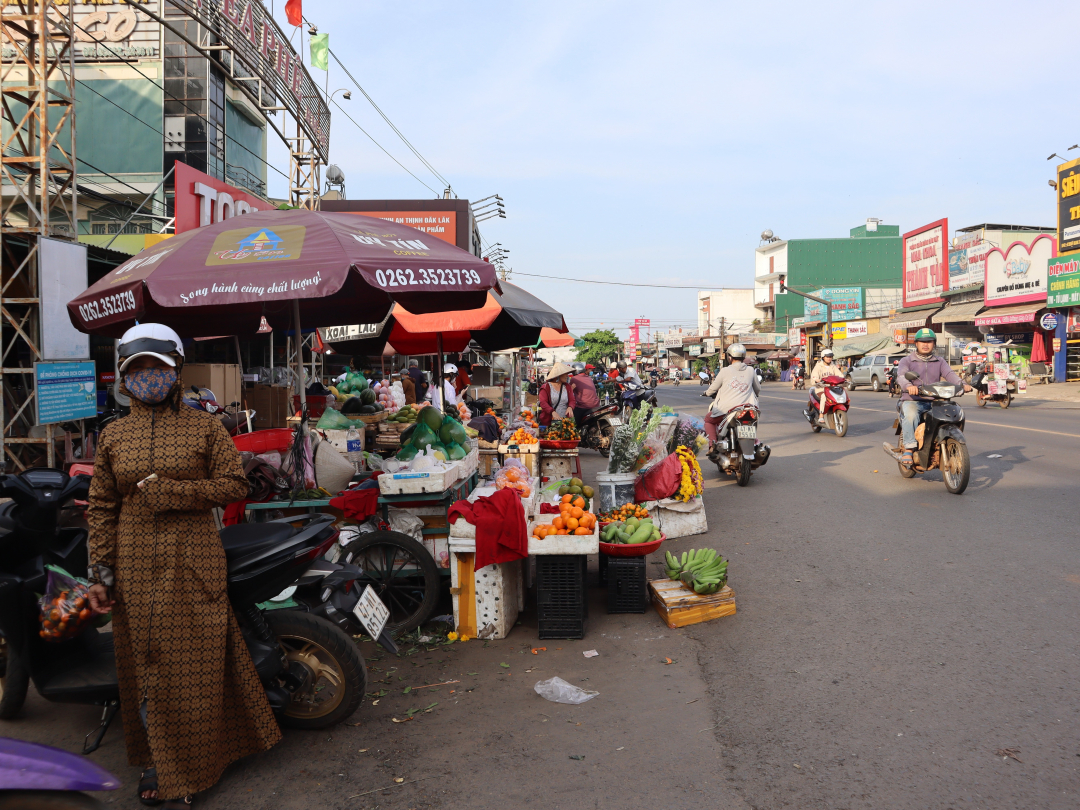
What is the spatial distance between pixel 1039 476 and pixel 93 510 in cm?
1095

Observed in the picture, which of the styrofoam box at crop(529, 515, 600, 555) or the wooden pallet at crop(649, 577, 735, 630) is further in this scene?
the wooden pallet at crop(649, 577, 735, 630)

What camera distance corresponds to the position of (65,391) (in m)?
9.46

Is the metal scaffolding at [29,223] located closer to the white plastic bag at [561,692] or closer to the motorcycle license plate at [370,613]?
the motorcycle license plate at [370,613]

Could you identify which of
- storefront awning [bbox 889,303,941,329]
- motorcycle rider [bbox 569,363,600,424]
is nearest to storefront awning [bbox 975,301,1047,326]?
storefront awning [bbox 889,303,941,329]

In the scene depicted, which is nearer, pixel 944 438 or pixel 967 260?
pixel 944 438

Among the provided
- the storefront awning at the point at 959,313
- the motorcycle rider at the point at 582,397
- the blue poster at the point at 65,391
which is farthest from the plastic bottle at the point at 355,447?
the storefront awning at the point at 959,313

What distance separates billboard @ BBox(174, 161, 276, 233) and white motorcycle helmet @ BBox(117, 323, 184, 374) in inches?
316

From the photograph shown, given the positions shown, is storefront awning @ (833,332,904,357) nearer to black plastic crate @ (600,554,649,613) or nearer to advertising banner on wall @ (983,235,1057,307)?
advertising banner on wall @ (983,235,1057,307)

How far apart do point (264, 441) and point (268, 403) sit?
6.00 m

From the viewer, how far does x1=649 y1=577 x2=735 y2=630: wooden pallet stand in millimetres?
5070

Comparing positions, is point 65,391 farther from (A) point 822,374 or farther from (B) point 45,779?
(A) point 822,374

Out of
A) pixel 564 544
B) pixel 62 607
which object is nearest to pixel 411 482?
pixel 564 544

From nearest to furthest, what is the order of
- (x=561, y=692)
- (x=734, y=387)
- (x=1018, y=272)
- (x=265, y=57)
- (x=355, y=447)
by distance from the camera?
(x=561, y=692) → (x=355, y=447) → (x=734, y=387) → (x=265, y=57) → (x=1018, y=272)

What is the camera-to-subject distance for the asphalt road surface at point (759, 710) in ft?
9.98
